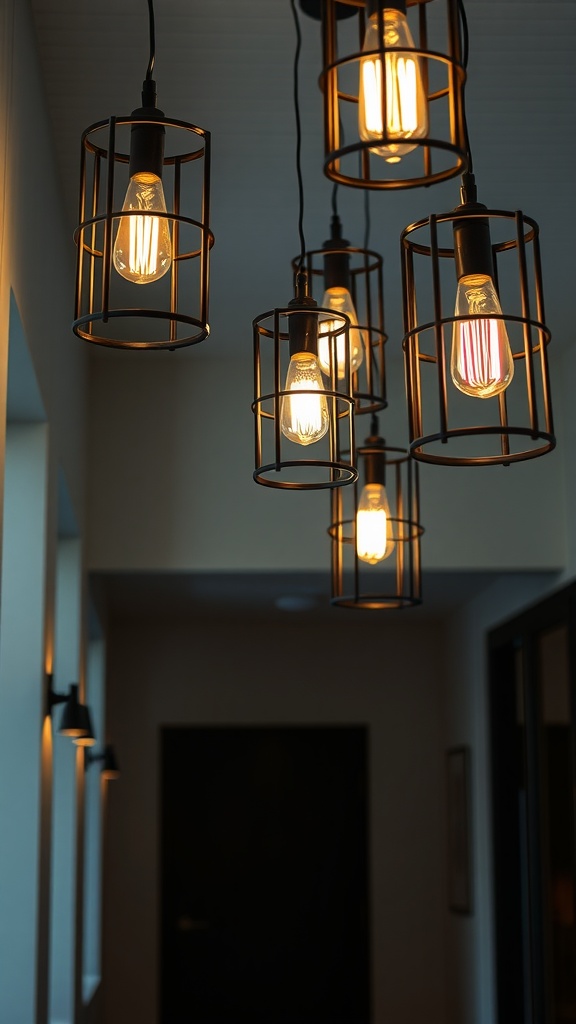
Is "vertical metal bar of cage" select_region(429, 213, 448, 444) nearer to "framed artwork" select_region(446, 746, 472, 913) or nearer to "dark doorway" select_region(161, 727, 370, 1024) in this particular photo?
"framed artwork" select_region(446, 746, 472, 913)

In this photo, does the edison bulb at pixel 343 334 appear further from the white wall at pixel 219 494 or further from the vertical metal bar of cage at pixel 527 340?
the white wall at pixel 219 494

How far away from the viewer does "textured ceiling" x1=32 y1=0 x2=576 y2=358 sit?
2662mm

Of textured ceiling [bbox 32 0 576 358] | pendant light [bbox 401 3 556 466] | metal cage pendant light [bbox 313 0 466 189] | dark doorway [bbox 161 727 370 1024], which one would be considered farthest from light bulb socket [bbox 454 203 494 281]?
dark doorway [bbox 161 727 370 1024]

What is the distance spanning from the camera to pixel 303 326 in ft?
6.01

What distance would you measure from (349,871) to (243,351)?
3.37 metres

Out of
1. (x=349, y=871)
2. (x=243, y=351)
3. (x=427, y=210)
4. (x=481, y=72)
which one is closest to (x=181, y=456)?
(x=243, y=351)

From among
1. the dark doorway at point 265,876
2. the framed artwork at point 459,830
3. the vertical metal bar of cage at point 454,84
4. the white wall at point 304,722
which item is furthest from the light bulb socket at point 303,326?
the dark doorway at point 265,876

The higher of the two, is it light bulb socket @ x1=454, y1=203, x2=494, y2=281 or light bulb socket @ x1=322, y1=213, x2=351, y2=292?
light bulb socket @ x1=322, y1=213, x2=351, y2=292

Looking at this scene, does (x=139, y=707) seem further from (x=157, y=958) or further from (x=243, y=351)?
(x=243, y=351)

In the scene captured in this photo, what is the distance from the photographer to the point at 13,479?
3.07 m

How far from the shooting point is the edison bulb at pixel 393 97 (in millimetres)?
1345

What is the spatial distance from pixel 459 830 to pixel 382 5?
5.33 m

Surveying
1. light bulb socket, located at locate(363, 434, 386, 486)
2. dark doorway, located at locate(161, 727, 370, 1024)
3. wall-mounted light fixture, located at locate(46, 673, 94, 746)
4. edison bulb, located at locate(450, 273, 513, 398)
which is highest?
light bulb socket, located at locate(363, 434, 386, 486)

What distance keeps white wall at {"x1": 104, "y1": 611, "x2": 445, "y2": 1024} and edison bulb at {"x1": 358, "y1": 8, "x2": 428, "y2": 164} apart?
5.46m
